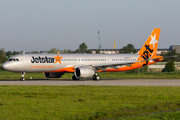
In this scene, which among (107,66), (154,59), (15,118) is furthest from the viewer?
(154,59)

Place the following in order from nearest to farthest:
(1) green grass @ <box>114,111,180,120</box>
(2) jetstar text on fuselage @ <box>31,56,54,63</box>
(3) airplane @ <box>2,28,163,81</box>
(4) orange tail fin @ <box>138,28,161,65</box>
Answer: (1) green grass @ <box>114,111,180,120</box>
(3) airplane @ <box>2,28,163,81</box>
(2) jetstar text on fuselage @ <box>31,56,54,63</box>
(4) orange tail fin @ <box>138,28,161,65</box>

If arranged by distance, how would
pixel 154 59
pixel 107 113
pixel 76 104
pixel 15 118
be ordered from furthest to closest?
pixel 154 59 → pixel 76 104 → pixel 107 113 → pixel 15 118

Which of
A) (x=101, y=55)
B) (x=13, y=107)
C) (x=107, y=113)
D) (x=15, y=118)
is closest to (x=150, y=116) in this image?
(x=107, y=113)

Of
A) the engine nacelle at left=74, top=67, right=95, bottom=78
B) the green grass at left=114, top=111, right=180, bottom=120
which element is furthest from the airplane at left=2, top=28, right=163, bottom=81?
the green grass at left=114, top=111, right=180, bottom=120

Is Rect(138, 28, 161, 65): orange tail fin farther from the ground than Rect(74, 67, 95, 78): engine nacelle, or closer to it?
farther from the ground

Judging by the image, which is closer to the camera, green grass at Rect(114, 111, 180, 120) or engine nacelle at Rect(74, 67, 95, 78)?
A: green grass at Rect(114, 111, 180, 120)

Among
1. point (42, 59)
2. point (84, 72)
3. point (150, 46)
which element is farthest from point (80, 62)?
point (150, 46)

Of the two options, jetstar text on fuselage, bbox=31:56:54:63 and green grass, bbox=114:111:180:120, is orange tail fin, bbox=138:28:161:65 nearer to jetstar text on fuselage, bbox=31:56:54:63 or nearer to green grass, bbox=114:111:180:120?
jetstar text on fuselage, bbox=31:56:54:63

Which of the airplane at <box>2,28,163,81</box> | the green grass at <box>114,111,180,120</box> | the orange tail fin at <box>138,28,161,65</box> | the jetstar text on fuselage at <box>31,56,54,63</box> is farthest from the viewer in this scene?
the orange tail fin at <box>138,28,161,65</box>

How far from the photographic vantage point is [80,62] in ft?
135

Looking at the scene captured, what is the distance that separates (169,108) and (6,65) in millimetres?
26701

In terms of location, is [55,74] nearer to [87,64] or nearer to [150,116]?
[87,64]

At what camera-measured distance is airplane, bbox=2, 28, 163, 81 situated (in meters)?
38.1

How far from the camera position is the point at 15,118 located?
12.2 m
